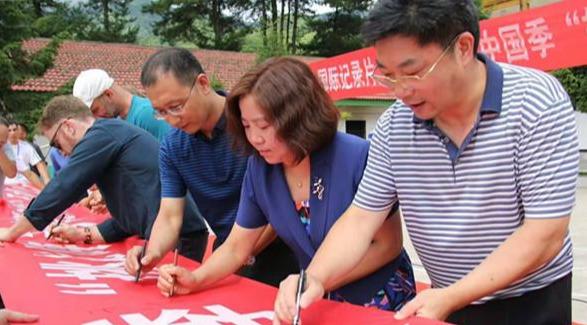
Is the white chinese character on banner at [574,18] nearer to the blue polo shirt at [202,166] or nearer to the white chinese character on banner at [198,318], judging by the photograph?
the blue polo shirt at [202,166]

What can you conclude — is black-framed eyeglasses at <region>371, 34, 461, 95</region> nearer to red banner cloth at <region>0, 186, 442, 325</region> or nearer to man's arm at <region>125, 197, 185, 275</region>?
red banner cloth at <region>0, 186, 442, 325</region>

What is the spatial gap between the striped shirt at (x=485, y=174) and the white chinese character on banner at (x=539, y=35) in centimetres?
265

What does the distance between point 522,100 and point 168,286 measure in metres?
1.00

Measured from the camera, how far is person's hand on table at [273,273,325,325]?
123cm

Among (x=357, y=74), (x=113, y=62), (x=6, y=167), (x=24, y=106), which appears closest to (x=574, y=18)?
(x=357, y=74)

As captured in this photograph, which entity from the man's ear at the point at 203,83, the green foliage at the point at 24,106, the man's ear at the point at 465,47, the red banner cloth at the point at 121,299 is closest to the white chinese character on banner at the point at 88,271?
the red banner cloth at the point at 121,299

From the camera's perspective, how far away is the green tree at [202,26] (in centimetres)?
2591

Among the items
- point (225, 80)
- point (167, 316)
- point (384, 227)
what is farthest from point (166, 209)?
point (225, 80)

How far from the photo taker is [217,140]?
2023 mm

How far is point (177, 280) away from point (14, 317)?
0.40m

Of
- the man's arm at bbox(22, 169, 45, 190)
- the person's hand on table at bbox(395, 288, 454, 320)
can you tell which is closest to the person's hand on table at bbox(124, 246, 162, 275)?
the person's hand on table at bbox(395, 288, 454, 320)

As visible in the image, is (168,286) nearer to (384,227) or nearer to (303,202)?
(303,202)

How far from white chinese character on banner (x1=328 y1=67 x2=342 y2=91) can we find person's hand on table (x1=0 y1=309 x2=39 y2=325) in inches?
184

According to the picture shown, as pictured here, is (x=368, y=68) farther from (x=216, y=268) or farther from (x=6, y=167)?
(x=216, y=268)
